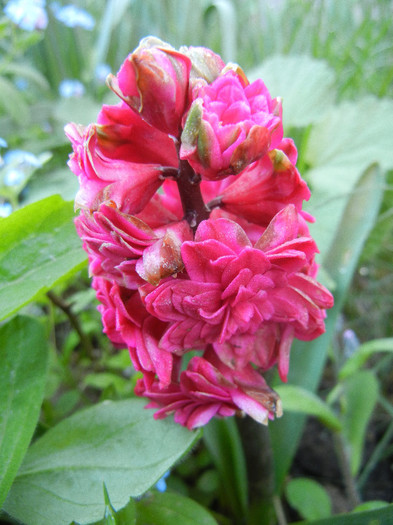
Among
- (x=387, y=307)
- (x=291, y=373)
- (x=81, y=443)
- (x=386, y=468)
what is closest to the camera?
(x=81, y=443)

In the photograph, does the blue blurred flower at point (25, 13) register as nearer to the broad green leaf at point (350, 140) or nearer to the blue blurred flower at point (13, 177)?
the blue blurred flower at point (13, 177)

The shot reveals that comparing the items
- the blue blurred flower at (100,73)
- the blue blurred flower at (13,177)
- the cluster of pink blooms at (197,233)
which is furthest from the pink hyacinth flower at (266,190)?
the blue blurred flower at (100,73)

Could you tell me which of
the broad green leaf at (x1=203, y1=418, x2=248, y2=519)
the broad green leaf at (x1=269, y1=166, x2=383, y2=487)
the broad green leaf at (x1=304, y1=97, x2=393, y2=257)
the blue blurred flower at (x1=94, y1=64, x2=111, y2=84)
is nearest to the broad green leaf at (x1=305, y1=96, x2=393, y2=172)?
the broad green leaf at (x1=304, y1=97, x2=393, y2=257)

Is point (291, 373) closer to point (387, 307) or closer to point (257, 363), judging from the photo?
point (257, 363)

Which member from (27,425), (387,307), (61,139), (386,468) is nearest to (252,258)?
(27,425)

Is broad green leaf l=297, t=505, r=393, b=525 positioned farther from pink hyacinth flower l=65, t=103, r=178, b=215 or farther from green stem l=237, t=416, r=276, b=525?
pink hyacinth flower l=65, t=103, r=178, b=215

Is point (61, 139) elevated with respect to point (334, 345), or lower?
elevated
